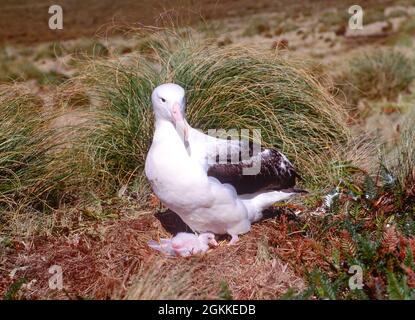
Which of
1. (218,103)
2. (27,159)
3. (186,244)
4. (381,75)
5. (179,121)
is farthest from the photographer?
(381,75)

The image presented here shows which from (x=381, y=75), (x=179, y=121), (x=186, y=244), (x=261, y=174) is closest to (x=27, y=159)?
(x=186, y=244)

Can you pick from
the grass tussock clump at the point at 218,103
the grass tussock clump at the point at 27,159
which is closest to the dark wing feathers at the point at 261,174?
the grass tussock clump at the point at 218,103

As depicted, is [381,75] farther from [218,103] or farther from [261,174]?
[261,174]

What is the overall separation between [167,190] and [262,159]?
70 centimetres

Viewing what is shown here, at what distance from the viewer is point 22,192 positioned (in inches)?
186

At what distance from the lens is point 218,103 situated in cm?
523

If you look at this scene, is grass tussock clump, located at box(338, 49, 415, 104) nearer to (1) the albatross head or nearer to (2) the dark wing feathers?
(2) the dark wing feathers

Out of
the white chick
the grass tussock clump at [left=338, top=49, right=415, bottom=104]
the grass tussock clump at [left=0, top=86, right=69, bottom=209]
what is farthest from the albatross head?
the grass tussock clump at [left=338, top=49, right=415, bottom=104]

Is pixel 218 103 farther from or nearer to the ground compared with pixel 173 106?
nearer to the ground

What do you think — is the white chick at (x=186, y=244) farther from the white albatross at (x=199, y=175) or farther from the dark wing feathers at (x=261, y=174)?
the dark wing feathers at (x=261, y=174)

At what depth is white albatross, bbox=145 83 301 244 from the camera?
3863mm

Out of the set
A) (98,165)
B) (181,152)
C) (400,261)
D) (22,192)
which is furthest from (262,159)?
(22,192)

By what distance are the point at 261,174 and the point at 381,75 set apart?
6.31m

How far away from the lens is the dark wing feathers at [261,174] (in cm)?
406
